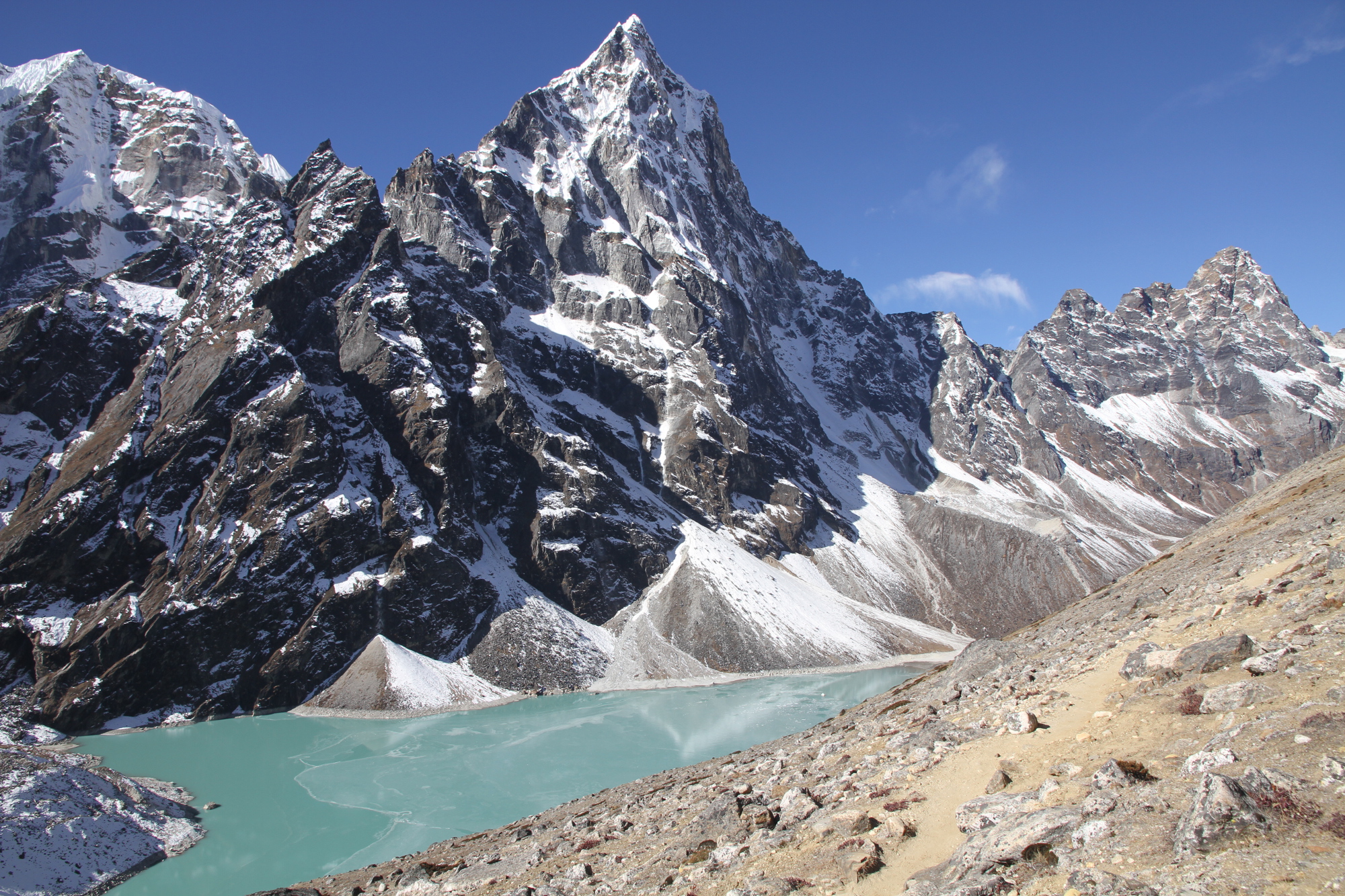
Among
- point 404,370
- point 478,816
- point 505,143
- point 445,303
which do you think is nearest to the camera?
point 478,816

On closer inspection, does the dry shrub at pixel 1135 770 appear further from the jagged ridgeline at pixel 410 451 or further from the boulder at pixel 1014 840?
the jagged ridgeline at pixel 410 451

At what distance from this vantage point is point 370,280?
366 feet

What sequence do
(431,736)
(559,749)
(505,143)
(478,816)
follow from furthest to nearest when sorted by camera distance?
1. (505,143)
2. (431,736)
3. (559,749)
4. (478,816)

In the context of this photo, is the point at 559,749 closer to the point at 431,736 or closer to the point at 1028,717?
the point at 431,736

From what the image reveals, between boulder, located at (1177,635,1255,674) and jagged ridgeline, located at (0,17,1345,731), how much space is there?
81864 millimetres

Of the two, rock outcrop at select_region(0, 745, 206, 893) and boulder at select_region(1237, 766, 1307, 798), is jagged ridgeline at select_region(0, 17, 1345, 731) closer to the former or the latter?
rock outcrop at select_region(0, 745, 206, 893)

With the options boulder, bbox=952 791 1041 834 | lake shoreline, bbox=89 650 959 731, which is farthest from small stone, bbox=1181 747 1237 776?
lake shoreline, bbox=89 650 959 731

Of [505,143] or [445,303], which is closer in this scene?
[445,303]

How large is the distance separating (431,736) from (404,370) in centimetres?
5947

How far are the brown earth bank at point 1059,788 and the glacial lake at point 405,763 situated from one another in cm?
1957

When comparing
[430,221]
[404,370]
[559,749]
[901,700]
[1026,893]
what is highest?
[430,221]

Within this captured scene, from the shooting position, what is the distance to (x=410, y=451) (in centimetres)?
10131

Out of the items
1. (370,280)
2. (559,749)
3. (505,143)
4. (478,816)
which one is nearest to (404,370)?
(370,280)

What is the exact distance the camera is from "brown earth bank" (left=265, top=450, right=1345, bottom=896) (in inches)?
270
